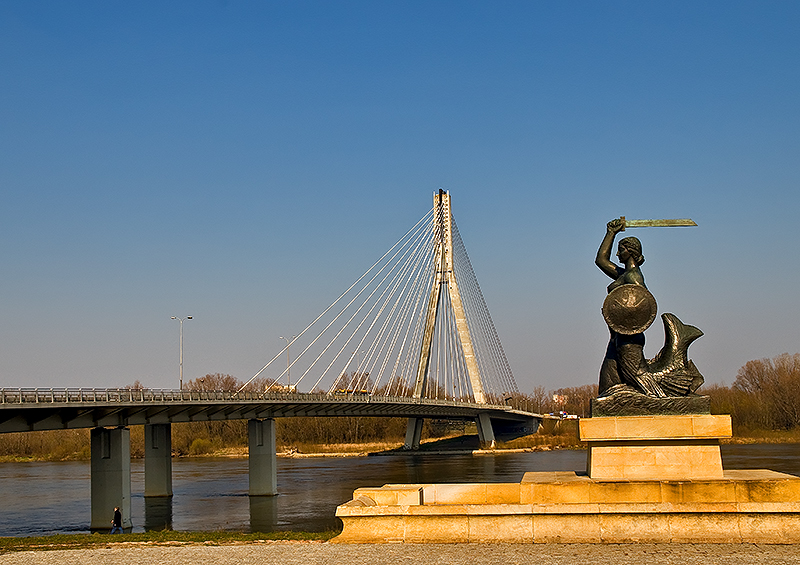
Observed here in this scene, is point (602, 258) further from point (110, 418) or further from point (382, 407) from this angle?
point (382, 407)

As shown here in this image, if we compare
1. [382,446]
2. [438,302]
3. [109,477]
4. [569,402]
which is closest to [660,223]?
[109,477]

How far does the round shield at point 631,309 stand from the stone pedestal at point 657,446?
1.72 metres

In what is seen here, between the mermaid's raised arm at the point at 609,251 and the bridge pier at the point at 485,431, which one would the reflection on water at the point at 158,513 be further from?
the bridge pier at the point at 485,431

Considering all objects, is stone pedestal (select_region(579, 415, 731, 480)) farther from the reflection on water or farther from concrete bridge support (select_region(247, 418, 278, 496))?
concrete bridge support (select_region(247, 418, 278, 496))

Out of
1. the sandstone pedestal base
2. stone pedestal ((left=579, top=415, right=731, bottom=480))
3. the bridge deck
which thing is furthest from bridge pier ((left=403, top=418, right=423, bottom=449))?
the sandstone pedestal base

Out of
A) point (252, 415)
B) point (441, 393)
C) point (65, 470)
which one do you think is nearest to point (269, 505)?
point (252, 415)

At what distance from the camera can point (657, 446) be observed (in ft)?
48.1

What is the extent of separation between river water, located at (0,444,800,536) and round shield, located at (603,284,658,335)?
12567 mm

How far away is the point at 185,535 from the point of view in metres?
16.2

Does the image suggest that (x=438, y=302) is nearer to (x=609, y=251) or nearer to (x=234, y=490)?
(x=234, y=490)

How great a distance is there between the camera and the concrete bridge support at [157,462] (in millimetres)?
44812

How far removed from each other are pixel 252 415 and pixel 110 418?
44.7 ft

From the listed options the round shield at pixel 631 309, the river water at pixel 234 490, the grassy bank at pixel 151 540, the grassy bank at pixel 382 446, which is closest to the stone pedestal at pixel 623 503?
the grassy bank at pixel 151 540

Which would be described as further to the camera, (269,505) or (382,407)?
(382,407)
